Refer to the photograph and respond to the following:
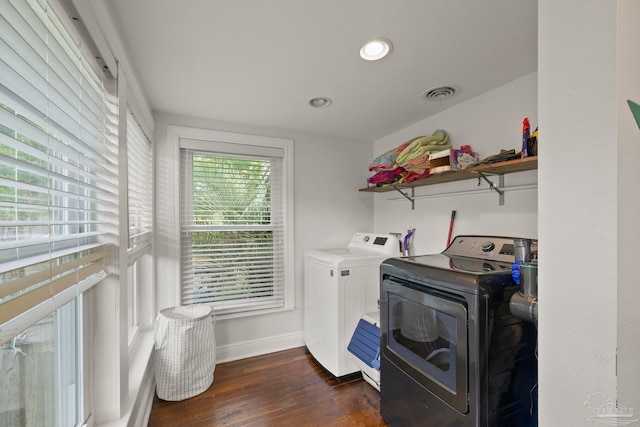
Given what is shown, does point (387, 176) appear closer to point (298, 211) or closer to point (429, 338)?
point (298, 211)

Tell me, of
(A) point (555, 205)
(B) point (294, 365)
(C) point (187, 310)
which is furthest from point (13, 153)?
(B) point (294, 365)

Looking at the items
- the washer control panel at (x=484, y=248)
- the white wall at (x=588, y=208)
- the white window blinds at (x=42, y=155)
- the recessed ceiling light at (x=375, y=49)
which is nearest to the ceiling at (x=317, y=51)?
the recessed ceiling light at (x=375, y=49)

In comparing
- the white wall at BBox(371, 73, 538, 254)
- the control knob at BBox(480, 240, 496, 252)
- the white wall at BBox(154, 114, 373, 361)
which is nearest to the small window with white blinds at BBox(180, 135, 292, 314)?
the white wall at BBox(154, 114, 373, 361)

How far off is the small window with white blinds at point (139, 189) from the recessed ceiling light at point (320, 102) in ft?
3.84

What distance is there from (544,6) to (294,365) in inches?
101

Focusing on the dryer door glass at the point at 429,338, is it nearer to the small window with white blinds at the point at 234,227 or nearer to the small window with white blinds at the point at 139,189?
the small window with white blinds at the point at 234,227

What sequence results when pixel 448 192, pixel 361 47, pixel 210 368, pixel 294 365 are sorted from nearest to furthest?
pixel 361 47 → pixel 210 368 → pixel 448 192 → pixel 294 365

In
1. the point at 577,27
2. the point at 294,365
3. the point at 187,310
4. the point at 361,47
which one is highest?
the point at 361,47

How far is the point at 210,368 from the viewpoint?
201 cm

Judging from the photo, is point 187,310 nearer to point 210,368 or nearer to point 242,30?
point 210,368

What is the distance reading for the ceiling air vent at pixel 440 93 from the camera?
1.82m

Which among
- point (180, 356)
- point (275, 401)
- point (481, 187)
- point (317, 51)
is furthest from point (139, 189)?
point (481, 187)

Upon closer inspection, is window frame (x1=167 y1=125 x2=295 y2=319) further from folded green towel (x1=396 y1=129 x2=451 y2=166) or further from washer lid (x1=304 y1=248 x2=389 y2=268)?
folded green towel (x1=396 y1=129 x2=451 y2=166)

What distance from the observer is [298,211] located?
8.79 feet
